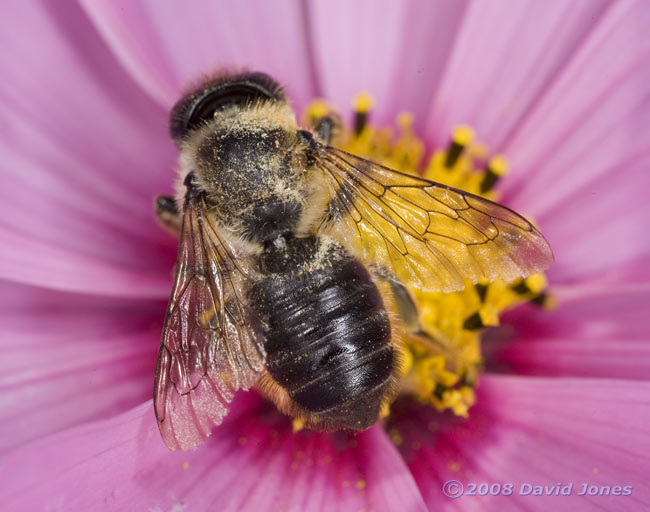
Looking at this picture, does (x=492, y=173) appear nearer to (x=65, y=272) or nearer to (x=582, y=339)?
(x=582, y=339)

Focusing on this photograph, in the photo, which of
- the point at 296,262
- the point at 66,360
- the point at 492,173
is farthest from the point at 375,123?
the point at 66,360

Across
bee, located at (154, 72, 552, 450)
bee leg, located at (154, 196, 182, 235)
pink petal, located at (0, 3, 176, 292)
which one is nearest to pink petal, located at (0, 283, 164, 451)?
pink petal, located at (0, 3, 176, 292)

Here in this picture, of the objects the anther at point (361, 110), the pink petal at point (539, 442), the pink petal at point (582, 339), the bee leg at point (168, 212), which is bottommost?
the pink petal at point (539, 442)

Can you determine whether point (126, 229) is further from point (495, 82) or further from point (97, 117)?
point (495, 82)

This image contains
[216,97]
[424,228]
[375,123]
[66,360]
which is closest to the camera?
[424,228]

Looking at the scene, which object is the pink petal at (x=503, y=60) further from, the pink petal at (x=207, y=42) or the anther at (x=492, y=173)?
the pink petal at (x=207, y=42)

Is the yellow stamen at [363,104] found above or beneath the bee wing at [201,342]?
above

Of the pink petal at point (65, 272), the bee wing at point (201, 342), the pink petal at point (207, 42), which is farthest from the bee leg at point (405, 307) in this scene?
the pink petal at point (207, 42)
